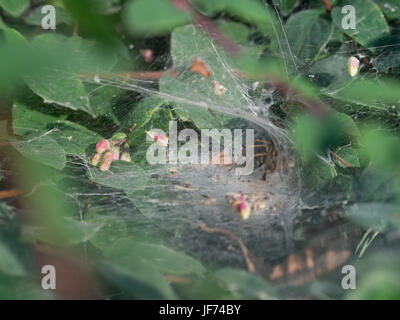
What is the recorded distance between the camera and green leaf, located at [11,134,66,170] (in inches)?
41.5

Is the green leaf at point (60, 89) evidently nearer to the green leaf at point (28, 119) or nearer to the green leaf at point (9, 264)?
the green leaf at point (28, 119)

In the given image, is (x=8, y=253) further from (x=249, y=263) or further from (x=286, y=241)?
(x=286, y=241)

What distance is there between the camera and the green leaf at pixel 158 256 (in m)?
0.84

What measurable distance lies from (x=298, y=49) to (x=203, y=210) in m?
0.71

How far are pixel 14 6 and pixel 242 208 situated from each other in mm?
993

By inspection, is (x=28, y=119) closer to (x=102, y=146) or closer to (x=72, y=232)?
(x=102, y=146)

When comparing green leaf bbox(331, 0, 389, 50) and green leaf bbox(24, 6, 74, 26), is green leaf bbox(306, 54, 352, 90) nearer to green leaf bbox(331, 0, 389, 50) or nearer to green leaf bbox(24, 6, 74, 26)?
green leaf bbox(331, 0, 389, 50)

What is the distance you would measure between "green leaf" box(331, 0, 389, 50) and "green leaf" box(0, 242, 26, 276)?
4.20 ft

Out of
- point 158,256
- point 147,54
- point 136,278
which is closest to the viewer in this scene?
point 136,278

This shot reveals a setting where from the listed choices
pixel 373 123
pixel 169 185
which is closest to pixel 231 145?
pixel 169 185

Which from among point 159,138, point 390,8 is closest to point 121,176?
point 159,138

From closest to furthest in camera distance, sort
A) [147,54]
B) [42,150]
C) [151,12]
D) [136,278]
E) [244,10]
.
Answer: [136,278] < [151,12] < [42,150] < [244,10] < [147,54]

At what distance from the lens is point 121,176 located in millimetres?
1134

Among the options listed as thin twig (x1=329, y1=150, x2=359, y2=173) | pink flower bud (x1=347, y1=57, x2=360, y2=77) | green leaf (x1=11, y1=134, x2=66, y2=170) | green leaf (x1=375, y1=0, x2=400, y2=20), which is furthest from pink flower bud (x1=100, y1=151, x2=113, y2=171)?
green leaf (x1=375, y1=0, x2=400, y2=20)
